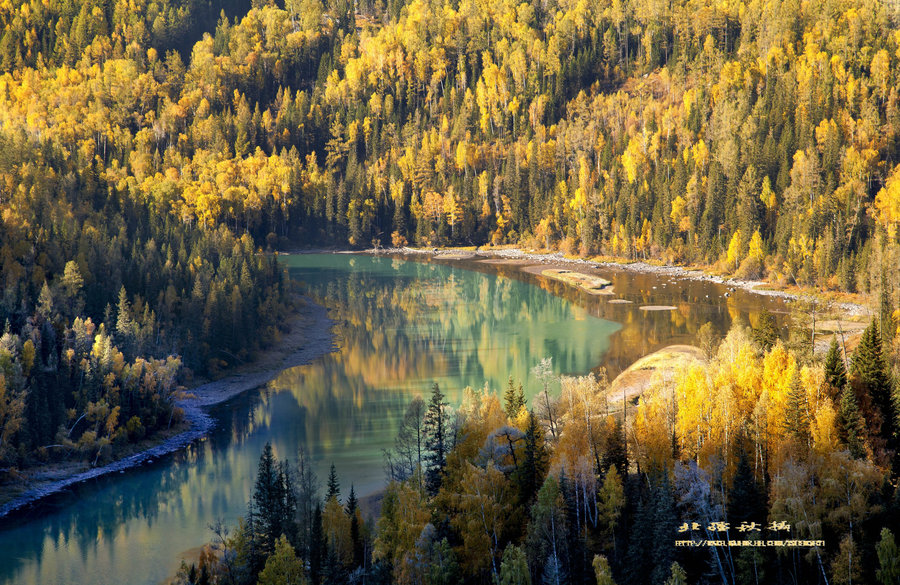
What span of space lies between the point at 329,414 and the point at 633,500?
31.2m

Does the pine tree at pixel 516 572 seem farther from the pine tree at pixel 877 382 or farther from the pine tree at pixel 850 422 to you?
the pine tree at pixel 877 382

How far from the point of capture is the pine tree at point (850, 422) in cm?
4372

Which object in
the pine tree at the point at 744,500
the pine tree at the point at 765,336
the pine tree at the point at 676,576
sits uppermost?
the pine tree at the point at 765,336

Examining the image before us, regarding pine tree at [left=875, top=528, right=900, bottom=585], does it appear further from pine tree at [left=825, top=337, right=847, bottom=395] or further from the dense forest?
pine tree at [left=825, top=337, right=847, bottom=395]

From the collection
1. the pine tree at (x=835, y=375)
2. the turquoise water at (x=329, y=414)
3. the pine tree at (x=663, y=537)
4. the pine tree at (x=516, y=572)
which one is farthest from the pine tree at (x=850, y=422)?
the turquoise water at (x=329, y=414)

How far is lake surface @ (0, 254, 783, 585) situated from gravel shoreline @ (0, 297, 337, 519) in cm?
114

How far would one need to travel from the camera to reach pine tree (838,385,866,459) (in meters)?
43.7

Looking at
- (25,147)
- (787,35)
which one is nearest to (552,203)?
(787,35)

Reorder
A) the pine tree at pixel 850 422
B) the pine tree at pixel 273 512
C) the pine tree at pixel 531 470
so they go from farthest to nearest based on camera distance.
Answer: the pine tree at pixel 850 422 < the pine tree at pixel 531 470 < the pine tree at pixel 273 512

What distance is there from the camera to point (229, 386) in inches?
3041

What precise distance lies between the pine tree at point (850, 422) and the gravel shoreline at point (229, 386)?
41352 mm

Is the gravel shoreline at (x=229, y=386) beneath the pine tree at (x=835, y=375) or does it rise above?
beneath

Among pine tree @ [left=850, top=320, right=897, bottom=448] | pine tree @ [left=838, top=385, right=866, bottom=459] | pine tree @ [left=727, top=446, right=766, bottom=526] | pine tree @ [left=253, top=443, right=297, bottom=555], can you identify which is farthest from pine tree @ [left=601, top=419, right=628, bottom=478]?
pine tree @ [left=253, top=443, right=297, bottom=555]

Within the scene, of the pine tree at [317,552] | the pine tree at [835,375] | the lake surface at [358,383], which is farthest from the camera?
the pine tree at [835,375]
